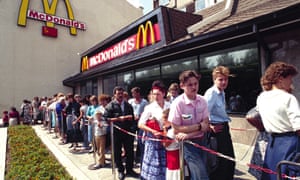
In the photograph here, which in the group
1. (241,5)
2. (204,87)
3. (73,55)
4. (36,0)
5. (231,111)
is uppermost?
(36,0)

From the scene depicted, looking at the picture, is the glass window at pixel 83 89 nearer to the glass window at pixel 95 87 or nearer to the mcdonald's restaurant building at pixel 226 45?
the glass window at pixel 95 87

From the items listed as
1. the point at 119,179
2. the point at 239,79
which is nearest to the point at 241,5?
the point at 239,79

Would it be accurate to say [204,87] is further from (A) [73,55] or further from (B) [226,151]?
(A) [73,55]

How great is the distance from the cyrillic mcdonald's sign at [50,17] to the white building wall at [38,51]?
A: 0.34 metres

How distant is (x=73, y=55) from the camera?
66.2 feet

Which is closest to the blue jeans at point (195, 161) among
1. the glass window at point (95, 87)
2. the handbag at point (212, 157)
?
the handbag at point (212, 157)

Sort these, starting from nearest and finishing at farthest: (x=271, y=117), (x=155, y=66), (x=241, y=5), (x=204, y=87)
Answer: (x=271, y=117)
(x=204, y=87)
(x=241, y=5)
(x=155, y=66)

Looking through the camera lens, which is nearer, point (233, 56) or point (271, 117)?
point (271, 117)

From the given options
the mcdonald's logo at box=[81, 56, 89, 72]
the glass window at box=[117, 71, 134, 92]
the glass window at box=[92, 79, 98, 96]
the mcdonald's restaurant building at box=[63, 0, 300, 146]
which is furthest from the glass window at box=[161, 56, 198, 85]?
the mcdonald's logo at box=[81, 56, 89, 72]

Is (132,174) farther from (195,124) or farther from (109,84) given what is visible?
(109,84)

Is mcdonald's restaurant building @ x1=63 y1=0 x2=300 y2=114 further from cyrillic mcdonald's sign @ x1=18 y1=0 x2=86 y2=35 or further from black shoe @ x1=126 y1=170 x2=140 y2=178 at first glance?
cyrillic mcdonald's sign @ x1=18 y1=0 x2=86 y2=35

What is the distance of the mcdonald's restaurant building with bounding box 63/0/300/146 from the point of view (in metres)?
4.53

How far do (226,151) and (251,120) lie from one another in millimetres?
587

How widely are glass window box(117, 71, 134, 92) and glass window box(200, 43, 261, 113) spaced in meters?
4.98
